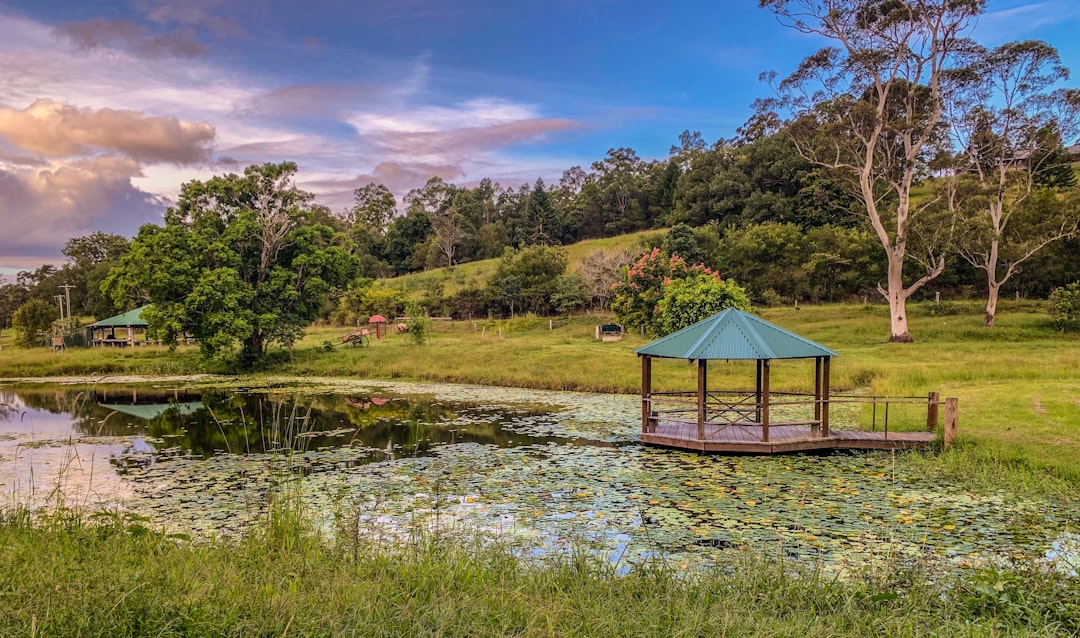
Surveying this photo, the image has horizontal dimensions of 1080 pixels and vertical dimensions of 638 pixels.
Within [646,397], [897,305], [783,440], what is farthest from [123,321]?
[897,305]

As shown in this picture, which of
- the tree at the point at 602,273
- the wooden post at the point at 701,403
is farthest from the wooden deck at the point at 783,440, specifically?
the tree at the point at 602,273

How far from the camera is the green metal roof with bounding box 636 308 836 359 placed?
12.5 meters

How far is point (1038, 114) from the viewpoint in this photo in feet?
100

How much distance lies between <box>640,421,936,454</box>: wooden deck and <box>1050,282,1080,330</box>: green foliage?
20.7 metres

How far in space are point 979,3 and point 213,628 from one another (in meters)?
34.4

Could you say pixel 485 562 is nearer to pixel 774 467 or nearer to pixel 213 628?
pixel 213 628

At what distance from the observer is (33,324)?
41781mm

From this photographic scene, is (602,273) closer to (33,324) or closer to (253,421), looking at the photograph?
(253,421)

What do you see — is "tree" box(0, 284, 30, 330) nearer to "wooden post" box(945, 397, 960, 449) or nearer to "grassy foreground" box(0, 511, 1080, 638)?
"grassy foreground" box(0, 511, 1080, 638)

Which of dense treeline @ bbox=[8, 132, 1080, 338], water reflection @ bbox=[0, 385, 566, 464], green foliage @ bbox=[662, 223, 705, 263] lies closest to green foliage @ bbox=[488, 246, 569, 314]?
dense treeline @ bbox=[8, 132, 1080, 338]

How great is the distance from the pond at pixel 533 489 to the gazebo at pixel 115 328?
2480 centimetres

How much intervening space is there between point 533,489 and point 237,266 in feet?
74.4

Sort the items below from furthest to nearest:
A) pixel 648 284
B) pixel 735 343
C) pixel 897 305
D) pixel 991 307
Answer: pixel 648 284 < pixel 991 307 < pixel 897 305 < pixel 735 343

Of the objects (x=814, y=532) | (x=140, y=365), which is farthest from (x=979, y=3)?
(x=140, y=365)
